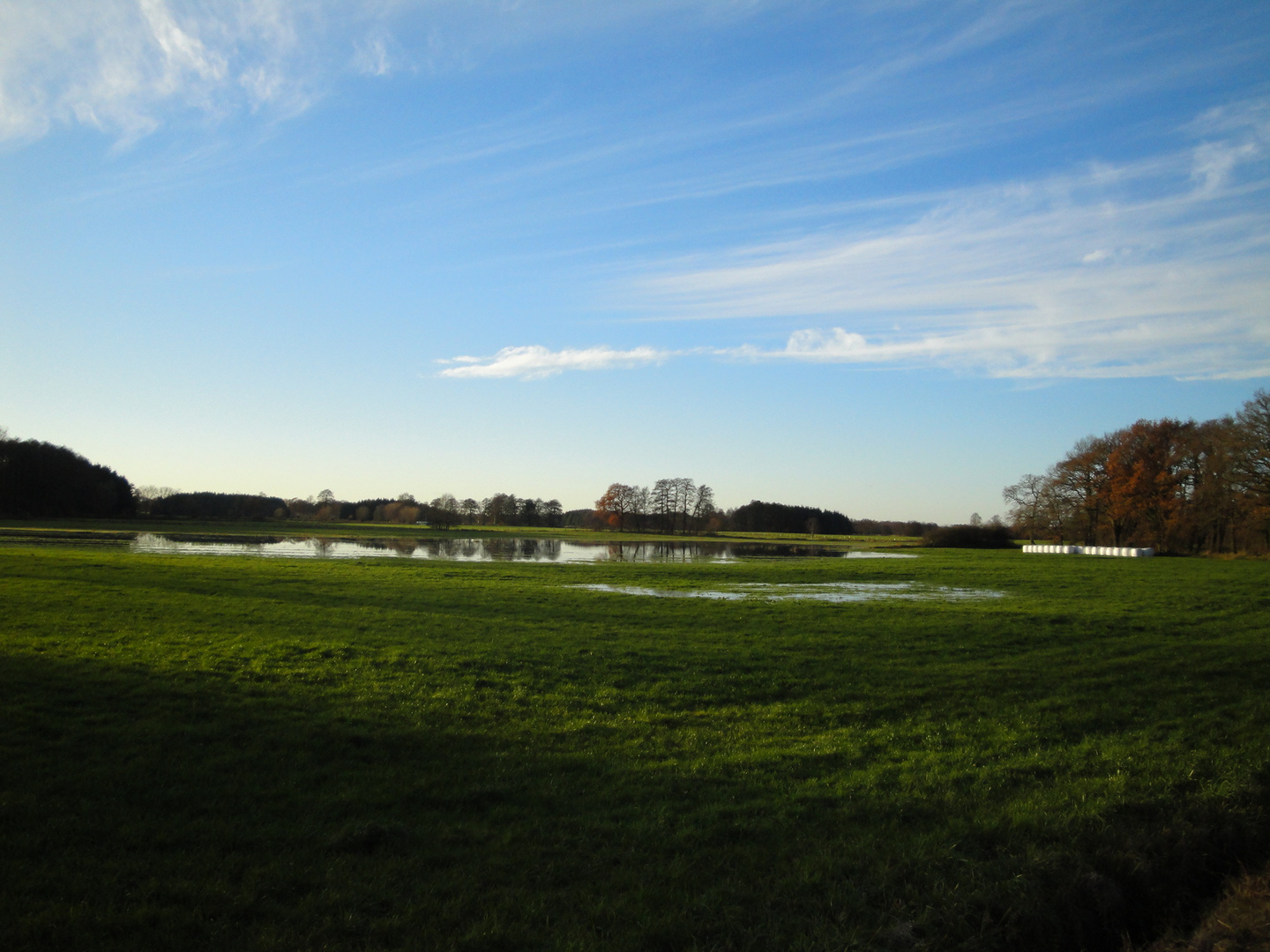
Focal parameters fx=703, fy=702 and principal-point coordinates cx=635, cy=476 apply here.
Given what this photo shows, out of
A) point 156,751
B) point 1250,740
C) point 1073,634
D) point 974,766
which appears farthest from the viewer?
point 1073,634

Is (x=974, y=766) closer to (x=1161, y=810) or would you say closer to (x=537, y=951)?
(x=1161, y=810)

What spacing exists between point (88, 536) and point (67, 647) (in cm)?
5837

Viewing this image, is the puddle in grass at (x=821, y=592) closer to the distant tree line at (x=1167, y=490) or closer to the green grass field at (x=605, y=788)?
the green grass field at (x=605, y=788)

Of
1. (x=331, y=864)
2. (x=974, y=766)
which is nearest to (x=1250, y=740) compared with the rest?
(x=974, y=766)

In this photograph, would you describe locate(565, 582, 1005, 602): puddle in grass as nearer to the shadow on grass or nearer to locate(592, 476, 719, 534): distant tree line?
the shadow on grass

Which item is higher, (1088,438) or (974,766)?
(1088,438)

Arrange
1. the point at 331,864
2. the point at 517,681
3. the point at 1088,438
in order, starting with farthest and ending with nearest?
the point at 1088,438
the point at 517,681
the point at 331,864

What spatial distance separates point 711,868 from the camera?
6.06m

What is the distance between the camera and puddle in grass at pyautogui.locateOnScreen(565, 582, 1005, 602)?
27.6m

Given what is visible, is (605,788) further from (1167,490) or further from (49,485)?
(49,485)

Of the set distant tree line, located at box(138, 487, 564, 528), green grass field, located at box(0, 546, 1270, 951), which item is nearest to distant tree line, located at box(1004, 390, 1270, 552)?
green grass field, located at box(0, 546, 1270, 951)

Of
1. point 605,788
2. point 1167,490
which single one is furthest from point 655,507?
point 605,788

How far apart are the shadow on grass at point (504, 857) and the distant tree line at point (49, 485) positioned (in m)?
111

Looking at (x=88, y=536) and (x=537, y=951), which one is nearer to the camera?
(x=537, y=951)
